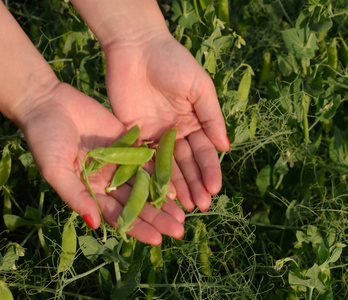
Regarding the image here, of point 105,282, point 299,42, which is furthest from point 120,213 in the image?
point 299,42

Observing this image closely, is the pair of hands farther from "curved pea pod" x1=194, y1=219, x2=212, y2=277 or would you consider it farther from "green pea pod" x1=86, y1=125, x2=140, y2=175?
"curved pea pod" x1=194, y1=219, x2=212, y2=277

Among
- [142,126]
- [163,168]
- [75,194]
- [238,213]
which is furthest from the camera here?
[238,213]

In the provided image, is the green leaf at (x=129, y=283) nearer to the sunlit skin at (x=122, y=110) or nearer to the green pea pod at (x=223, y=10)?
the sunlit skin at (x=122, y=110)

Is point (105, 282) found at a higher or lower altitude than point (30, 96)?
lower

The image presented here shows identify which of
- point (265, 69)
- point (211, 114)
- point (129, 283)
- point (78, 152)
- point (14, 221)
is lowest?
point (265, 69)

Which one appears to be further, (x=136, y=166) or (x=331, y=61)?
(x=331, y=61)

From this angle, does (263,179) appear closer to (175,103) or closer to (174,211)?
(175,103)
